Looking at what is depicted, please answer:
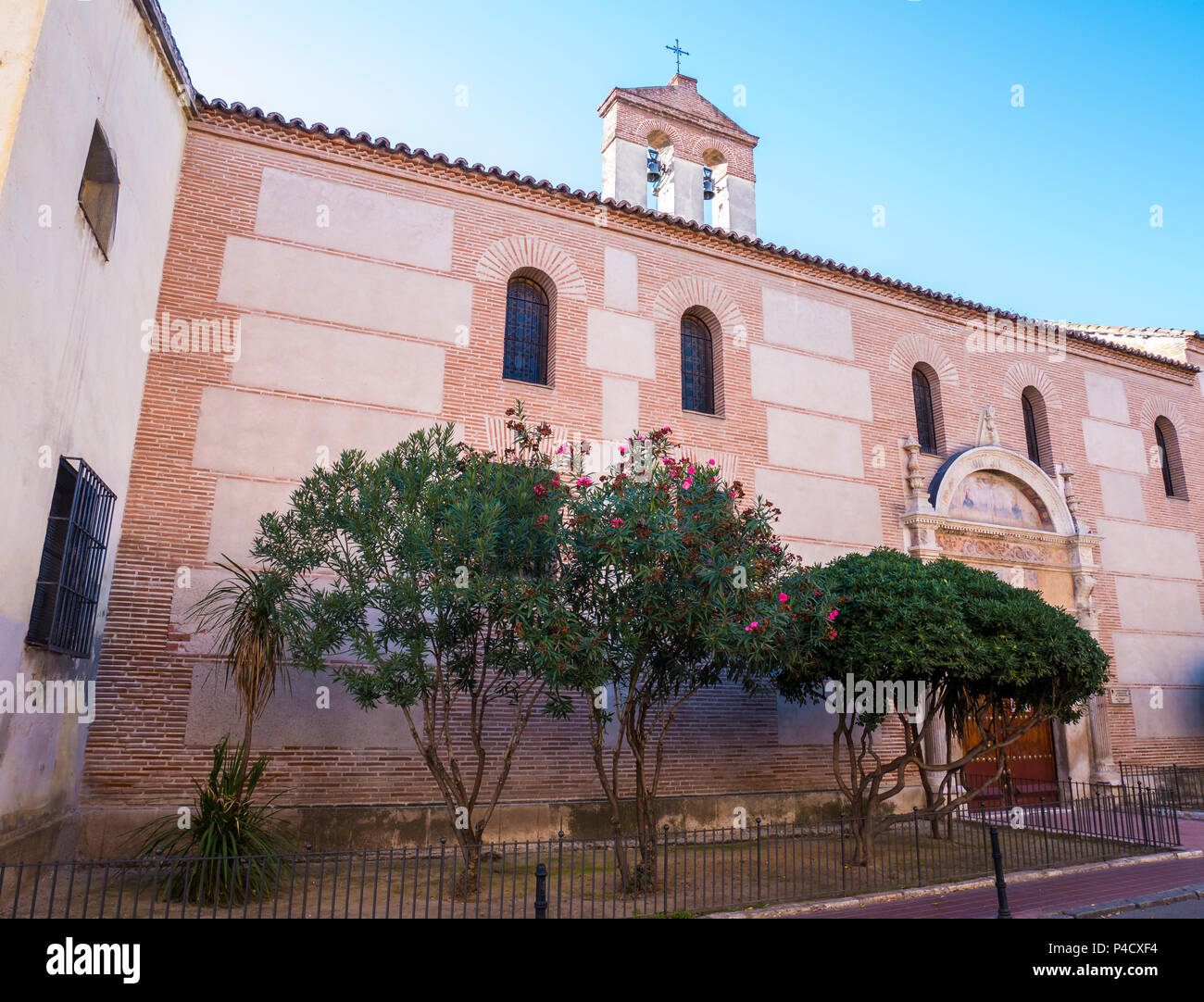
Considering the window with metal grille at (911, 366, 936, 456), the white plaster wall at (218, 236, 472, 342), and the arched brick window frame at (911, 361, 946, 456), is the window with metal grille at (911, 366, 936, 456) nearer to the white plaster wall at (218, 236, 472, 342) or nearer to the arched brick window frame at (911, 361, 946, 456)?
the arched brick window frame at (911, 361, 946, 456)

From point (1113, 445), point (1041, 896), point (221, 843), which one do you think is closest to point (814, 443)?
point (1041, 896)

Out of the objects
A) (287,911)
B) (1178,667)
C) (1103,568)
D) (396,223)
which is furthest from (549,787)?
(1178,667)

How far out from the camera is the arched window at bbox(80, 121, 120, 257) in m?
7.50

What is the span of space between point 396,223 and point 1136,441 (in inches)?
566

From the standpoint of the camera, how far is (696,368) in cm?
1271

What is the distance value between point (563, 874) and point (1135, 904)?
523cm

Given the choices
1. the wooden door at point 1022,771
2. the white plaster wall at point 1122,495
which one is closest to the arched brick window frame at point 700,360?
the wooden door at point 1022,771

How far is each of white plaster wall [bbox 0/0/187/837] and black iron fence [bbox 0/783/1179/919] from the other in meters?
1.30

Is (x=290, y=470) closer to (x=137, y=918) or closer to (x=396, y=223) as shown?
(x=396, y=223)

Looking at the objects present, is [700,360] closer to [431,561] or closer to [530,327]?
[530,327]

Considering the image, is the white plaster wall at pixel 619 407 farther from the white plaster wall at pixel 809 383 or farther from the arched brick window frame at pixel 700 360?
the white plaster wall at pixel 809 383

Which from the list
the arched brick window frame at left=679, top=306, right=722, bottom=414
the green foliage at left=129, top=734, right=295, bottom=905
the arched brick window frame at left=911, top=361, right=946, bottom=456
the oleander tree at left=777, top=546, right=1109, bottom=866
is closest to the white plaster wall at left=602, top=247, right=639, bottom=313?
the arched brick window frame at left=679, top=306, right=722, bottom=414

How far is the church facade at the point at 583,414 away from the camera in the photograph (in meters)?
8.96

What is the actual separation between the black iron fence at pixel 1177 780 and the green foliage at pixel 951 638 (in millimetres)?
4824
